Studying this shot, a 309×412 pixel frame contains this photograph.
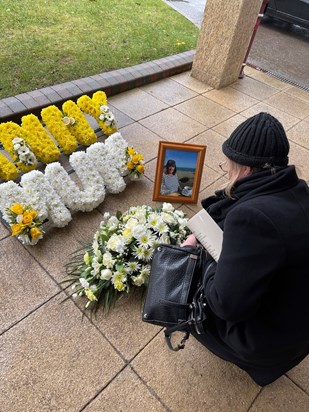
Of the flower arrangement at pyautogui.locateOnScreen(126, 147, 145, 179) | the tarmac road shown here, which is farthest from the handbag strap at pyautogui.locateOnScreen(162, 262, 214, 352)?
the tarmac road

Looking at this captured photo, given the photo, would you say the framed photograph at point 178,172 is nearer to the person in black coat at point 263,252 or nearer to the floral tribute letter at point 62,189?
the floral tribute letter at point 62,189

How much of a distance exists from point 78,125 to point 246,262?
2596mm

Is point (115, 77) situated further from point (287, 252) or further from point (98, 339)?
point (287, 252)

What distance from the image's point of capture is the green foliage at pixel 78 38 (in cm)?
442

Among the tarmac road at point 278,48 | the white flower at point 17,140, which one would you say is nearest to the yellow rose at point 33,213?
the white flower at point 17,140

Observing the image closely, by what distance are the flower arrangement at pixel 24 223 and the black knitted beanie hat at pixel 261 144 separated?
5.37ft

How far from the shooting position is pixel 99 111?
351 cm

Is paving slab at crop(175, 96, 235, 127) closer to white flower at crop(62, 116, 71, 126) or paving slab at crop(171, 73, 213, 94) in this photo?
paving slab at crop(171, 73, 213, 94)

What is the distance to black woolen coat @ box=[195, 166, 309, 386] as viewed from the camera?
1.12 meters

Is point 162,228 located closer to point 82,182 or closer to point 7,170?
point 82,182

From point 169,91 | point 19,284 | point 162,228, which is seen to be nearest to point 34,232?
point 19,284

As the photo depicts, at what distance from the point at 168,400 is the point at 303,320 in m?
1.01

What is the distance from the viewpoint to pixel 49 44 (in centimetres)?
510

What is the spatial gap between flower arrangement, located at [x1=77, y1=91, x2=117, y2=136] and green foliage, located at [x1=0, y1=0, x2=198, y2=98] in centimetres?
102
